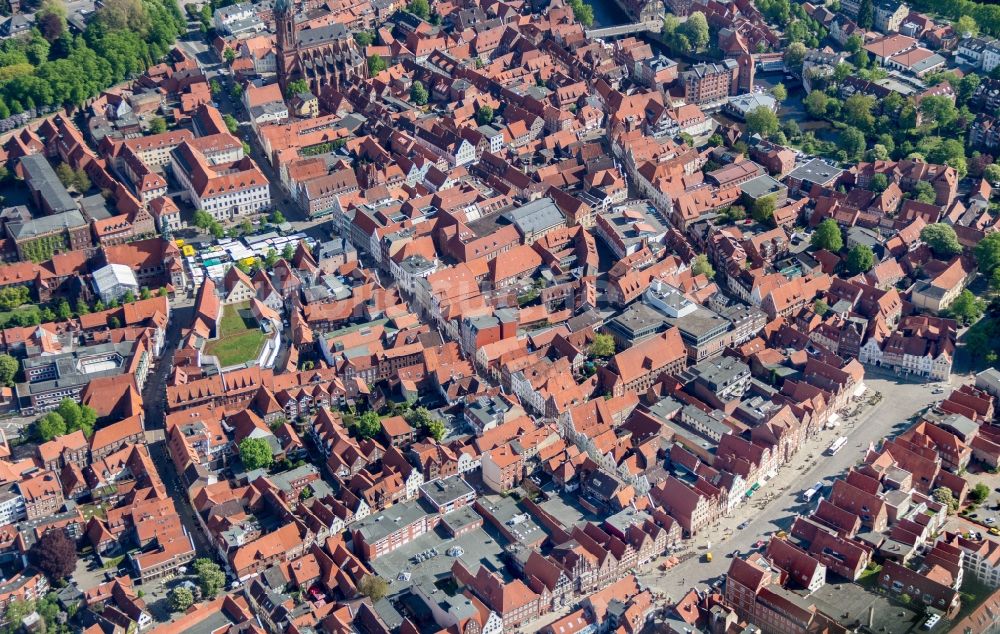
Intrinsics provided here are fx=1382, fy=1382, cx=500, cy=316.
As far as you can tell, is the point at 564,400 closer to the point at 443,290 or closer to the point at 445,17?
the point at 443,290

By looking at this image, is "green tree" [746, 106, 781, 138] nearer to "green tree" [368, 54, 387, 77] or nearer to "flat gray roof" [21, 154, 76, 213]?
"green tree" [368, 54, 387, 77]

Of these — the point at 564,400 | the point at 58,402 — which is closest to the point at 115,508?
the point at 58,402

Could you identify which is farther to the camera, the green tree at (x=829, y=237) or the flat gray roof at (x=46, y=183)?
the flat gray roof at (x=46, y=183)

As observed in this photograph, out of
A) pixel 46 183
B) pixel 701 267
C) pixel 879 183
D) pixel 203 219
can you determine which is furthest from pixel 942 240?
pixel 46 183

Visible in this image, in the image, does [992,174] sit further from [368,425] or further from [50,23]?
[50,23]

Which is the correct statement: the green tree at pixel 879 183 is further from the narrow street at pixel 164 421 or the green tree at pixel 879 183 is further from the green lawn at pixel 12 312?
the green lawn at pixel 12 312

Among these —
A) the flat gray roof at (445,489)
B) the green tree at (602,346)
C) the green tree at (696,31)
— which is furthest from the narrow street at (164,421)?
the green tree at (696,31)

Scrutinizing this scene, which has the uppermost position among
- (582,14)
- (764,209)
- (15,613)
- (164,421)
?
(582,14)
